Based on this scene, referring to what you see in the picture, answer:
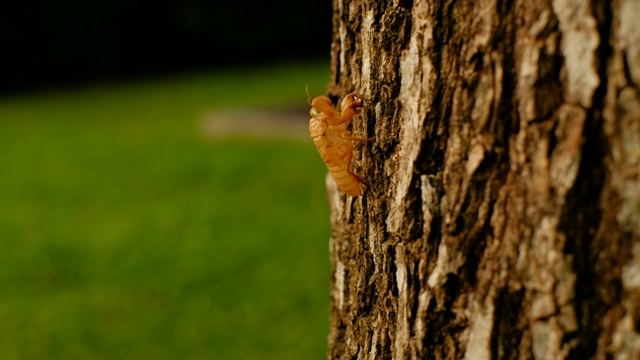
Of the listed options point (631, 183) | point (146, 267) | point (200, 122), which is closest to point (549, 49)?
point (631, 183)

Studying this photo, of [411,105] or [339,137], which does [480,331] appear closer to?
[411,105]

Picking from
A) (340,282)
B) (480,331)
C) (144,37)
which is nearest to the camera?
(480,331)

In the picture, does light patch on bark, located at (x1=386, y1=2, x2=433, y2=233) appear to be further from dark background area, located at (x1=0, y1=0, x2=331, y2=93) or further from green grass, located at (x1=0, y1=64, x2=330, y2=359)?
dark background area, located at (x1=0, y1=0, x2=331, y2=93)

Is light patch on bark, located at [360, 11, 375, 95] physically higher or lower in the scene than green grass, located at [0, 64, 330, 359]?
higher

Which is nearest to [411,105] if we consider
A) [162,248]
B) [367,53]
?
[367,53]

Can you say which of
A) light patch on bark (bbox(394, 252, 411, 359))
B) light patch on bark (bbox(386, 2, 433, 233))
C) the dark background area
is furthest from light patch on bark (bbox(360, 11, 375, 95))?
the dark background area

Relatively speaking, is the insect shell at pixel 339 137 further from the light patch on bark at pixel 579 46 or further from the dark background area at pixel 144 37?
the dark background area at pixel 144 37
